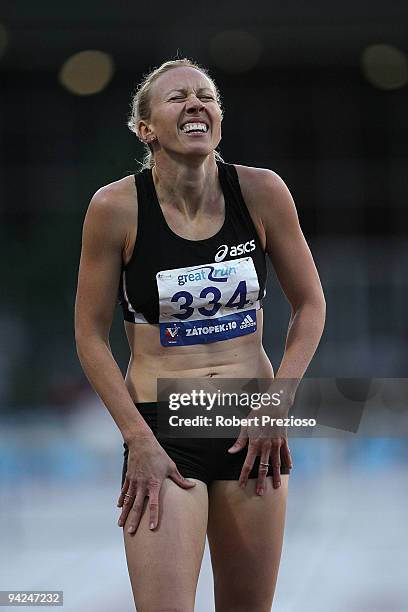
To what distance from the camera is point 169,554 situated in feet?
7.20

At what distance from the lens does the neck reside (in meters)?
2.45

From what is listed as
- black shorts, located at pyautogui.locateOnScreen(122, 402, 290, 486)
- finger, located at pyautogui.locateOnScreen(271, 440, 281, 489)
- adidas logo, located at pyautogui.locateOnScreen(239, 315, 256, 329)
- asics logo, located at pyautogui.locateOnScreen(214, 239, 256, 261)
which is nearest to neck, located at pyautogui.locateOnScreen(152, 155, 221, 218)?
asics logo, located at pyautogui.locateOnScreen(214, 239, 256, 261)

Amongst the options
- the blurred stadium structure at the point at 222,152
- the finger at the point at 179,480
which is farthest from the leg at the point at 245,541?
the blurred stadium structure at the point at 222,152

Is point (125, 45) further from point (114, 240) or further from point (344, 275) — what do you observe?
point (114, 240)

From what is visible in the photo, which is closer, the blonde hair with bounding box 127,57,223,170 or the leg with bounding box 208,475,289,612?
the leg with bounding box 208,475,289,612

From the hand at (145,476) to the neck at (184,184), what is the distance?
21.2 inches

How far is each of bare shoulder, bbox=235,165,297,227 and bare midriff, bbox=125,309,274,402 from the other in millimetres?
283

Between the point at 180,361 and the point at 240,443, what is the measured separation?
225mm

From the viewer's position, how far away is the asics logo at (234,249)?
240 cm

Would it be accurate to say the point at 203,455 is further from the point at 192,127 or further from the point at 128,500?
the point at 192,127

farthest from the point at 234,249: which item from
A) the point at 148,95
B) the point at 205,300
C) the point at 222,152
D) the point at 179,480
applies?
the point at 222,152

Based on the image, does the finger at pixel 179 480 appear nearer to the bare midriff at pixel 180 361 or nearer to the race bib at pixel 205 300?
the bare midriff at pixel 180 361

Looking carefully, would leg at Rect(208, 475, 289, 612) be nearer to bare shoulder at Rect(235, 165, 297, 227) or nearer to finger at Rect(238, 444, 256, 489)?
finger at Rect(238, 444, 256, 489)

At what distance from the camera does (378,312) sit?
32.0 ft
